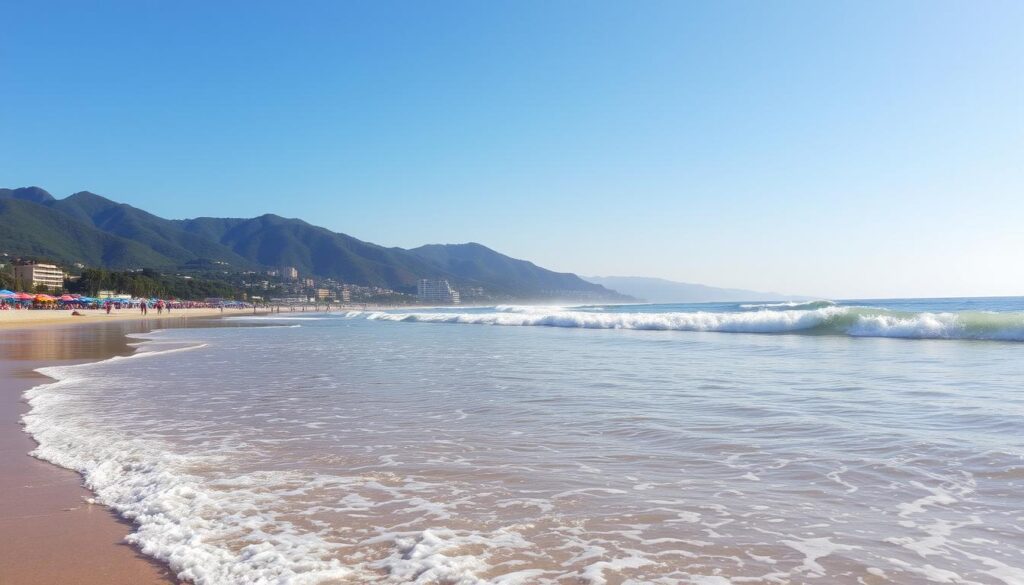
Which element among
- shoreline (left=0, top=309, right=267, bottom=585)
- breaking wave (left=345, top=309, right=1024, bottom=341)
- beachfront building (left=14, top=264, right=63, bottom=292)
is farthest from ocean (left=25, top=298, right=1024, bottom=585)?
beachfront building (left=14, top=264, right=63, bottom=292)

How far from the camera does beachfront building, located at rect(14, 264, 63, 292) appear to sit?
142675mm

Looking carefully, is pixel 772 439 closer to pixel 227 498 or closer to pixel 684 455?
pixel 684 455

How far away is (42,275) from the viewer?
149 m

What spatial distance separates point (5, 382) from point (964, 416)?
15.8 meters

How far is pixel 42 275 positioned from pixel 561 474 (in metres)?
179

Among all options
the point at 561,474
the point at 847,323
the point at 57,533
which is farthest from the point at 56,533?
the point at 847,323

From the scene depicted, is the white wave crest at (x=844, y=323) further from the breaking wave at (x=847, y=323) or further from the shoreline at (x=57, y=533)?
the shoreline at (x=57, y=533)

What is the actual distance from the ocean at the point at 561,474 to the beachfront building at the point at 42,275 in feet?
519

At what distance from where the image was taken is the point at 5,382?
12523 mm

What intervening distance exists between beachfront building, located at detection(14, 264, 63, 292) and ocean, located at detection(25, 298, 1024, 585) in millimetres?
158209

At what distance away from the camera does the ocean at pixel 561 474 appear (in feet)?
12.3

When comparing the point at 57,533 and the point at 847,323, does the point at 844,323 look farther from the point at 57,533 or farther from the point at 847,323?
the point at 57,533

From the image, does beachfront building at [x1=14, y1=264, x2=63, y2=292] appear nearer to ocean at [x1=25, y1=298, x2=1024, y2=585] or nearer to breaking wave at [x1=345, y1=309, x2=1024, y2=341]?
breaking wave at [x1=345, y1=309, x2=1024, y2=341]

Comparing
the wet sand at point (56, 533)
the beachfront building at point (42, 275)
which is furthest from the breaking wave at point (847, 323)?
the beachfront building at point (42, 275)
